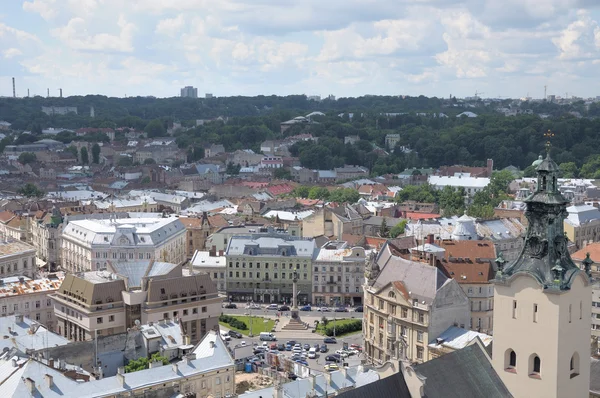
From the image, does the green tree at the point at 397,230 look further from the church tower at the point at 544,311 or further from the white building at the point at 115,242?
the church tower at the point at 544,311

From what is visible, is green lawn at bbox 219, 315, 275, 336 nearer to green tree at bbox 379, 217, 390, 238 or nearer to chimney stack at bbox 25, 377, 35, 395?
chimney stack at bbox 25, 377, 35, 395

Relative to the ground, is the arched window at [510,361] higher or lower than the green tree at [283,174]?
higher

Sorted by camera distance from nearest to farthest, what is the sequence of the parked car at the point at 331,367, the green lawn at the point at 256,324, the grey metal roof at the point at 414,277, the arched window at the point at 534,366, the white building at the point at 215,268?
the arched window at the point at 534,366 < the parked car at the point at 331,367 < the grey metal roof at the point at 414,277 < the green lawn at the point at 256,324 < the white building at the point at 215,268

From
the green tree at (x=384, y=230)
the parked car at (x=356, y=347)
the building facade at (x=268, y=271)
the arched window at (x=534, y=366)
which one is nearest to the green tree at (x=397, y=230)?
the green tree at (x=384, y=230)

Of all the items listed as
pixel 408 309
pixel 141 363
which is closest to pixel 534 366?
pixel 141 363

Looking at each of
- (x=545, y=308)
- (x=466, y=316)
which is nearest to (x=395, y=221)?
(x=466, y=316)

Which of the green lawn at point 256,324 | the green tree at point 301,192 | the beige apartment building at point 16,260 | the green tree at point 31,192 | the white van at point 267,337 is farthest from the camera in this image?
the green tree at point 301,192
